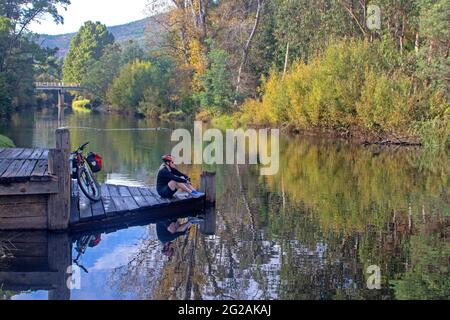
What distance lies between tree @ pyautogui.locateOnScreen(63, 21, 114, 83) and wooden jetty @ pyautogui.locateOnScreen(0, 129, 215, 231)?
92.6 m

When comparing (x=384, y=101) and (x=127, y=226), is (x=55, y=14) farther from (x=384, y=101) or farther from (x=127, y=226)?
(x=127, y=226)

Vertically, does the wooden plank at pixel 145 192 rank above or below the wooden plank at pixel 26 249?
above

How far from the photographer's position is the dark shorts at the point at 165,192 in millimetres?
13164

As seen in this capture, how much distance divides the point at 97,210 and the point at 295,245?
12.4 feet

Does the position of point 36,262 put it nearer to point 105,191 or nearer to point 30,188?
point 30,188

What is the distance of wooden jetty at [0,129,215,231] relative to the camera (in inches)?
427

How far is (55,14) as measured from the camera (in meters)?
52.6

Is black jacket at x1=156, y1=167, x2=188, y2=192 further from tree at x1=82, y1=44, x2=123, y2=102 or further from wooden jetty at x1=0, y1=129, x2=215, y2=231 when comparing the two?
tree at x1=82, y1=44, x2=123, y2=102

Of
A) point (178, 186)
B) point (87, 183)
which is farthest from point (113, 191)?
point (178, 186)

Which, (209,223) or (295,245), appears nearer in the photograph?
(295,245)

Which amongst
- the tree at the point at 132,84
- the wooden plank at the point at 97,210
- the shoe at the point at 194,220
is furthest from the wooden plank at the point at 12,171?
the tree at the point at 132,84

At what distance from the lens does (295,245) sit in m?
10.5

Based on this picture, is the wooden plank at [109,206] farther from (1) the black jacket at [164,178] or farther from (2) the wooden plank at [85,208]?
(1) the black jacket at [164,178]

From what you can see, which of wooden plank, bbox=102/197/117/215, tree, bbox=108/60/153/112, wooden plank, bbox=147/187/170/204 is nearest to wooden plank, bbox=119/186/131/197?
wooden plank, bbox=147/187/170/204
